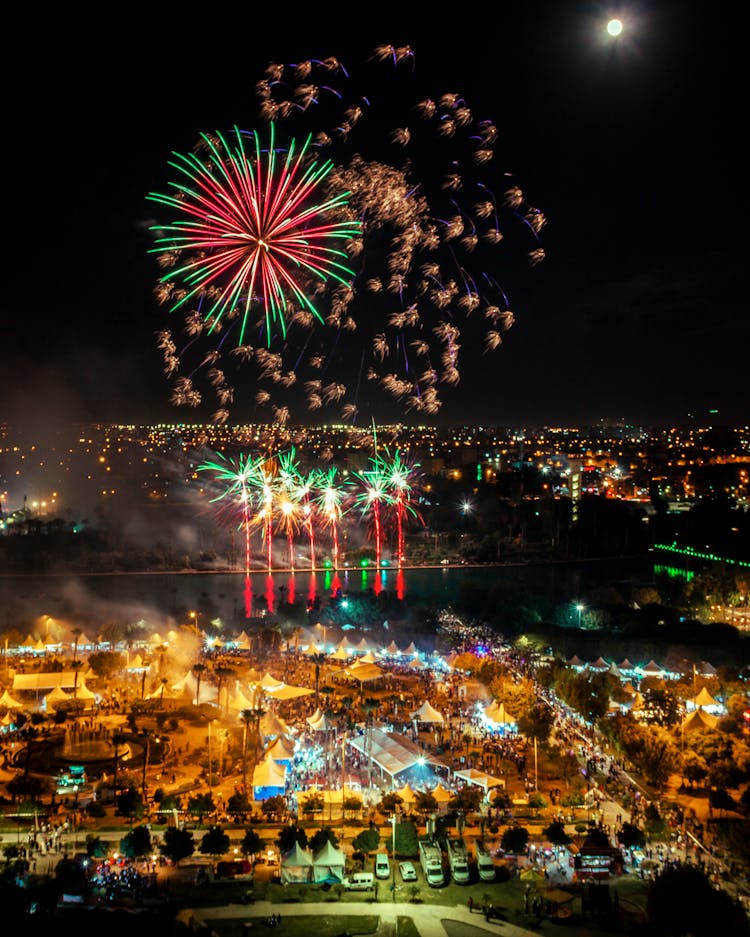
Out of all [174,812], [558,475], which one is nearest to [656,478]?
[558,475]

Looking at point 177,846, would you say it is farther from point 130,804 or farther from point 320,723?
point 320,723

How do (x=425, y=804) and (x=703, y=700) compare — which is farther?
(x=703, y=700)

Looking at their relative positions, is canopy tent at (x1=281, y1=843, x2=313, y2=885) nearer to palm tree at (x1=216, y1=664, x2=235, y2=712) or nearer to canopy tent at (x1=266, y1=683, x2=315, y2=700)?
palm tree at (x1=216, y1=664, x2=235, y2=712)

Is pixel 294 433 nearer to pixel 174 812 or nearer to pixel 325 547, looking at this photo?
pixel 325 547

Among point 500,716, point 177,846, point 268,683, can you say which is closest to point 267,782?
point 177,846

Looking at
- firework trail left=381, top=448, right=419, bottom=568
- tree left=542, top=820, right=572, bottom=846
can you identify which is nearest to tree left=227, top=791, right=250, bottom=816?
tree left=542, top=820, right=572, bottom=846
